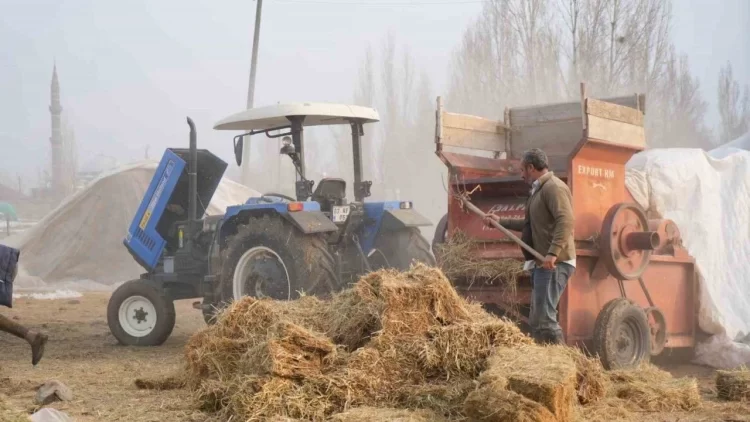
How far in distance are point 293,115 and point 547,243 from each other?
3791mm

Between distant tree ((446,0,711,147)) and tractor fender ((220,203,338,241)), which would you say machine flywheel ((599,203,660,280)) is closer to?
tractor fender ((220,203,338,241))

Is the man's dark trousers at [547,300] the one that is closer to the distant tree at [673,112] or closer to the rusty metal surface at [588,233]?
the rusty metal surface at [588,233]

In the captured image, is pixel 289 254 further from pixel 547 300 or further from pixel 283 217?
pixel 547 300

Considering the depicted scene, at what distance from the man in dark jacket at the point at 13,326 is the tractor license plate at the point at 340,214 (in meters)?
3.36

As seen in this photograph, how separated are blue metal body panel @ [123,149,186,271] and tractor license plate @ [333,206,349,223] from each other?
2.36m

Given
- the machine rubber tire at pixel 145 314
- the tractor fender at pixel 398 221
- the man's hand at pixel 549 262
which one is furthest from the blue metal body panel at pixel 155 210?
the man's hand at pixel 549 262

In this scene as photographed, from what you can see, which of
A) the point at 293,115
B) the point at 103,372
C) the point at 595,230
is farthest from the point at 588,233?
the point at 103,372

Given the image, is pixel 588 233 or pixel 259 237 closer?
pixel 588 233

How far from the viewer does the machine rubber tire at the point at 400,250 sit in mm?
9992

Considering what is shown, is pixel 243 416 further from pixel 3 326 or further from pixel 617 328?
pixel 617 328

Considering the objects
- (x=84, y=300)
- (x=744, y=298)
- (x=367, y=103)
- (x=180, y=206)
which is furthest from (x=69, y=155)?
(x=744, y=298)

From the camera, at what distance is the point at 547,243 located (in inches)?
287

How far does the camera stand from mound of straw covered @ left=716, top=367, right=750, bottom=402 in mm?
6711

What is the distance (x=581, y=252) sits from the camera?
7.80m
